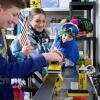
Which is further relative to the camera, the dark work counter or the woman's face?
the woman's face

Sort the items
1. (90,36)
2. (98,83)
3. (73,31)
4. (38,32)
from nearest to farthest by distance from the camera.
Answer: (98,83)
(73,31)
(38,32)
(90,36)

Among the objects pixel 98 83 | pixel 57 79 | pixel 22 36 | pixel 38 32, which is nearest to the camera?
pixel 57 79

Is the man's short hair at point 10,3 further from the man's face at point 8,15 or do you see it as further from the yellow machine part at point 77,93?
the yellow machine part at point 77,93

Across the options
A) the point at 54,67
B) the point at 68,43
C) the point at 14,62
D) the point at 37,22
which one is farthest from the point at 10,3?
the point at 37,22

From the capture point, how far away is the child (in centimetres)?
172

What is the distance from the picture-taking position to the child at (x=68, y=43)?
172 cm

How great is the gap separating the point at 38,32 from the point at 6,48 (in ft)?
2.41

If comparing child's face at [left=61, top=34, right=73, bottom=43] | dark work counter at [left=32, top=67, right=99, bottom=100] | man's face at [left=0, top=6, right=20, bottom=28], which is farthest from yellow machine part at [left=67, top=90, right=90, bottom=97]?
child's face at [left=61, top=34, right=73, bottom=43]

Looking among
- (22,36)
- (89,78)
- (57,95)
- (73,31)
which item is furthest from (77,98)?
(22,36)

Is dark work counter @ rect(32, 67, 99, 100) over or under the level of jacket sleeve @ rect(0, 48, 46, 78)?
under

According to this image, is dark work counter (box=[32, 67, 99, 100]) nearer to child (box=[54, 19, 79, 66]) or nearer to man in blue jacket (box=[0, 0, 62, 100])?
man in blue jacket (box=[0, 0, 62, 100])

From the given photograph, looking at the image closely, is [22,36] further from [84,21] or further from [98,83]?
[98,83]

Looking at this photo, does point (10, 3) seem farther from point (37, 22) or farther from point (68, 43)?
point (37, 22)

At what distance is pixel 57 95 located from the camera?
1.27 meters
